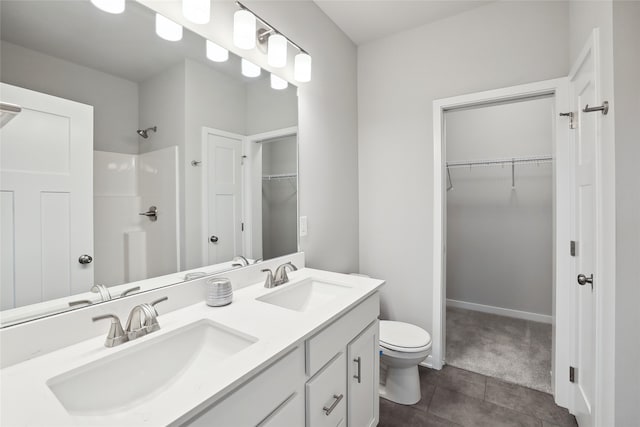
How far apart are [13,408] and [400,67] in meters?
2.64

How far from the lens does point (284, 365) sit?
32.8 inches

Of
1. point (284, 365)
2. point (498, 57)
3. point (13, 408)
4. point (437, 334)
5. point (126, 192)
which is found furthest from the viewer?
point (437, 334)

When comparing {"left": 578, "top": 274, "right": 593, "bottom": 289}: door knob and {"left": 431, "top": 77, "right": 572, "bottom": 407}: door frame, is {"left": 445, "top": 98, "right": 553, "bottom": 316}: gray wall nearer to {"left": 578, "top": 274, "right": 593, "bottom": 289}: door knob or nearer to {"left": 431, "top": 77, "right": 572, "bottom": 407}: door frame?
{"left": 431, "top": 77, "right": 572, "bottom": 407}: door frame

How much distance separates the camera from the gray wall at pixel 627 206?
107 centimetres

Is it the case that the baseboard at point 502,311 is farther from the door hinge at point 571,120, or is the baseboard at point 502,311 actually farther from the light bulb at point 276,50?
the light bulb at point 276,50

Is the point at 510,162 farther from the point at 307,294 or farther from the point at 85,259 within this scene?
the point at 85,259

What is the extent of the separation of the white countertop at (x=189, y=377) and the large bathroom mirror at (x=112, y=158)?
160 mm

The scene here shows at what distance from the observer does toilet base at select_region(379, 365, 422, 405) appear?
1.77 m

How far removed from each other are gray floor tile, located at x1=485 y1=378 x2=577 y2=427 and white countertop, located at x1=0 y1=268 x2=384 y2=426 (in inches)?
53.7

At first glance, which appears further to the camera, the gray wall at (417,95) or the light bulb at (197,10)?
the gray wall at (417,95)

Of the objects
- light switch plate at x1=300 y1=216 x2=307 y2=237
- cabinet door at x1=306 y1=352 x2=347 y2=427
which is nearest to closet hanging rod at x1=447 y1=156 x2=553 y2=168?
light switch plate at x1=300 y1=216 x2=307 y2=237

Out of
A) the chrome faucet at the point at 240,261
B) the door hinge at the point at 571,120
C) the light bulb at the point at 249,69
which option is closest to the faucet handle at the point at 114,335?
the chrome faucet at the point at 240,261

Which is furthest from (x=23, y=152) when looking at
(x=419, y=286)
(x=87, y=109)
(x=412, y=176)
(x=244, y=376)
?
(x=419, y=286)

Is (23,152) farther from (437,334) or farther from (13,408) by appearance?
(437,334)
